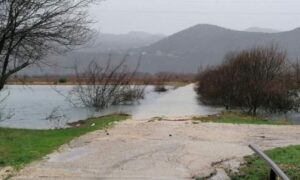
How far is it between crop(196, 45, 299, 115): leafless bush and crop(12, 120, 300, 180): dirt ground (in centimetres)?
1971

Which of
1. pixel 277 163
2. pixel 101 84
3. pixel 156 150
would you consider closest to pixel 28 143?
pixel 156 150

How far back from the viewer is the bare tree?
2012 centimetres

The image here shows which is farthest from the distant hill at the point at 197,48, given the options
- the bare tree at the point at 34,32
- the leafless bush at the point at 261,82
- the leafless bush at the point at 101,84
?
the bare tree at the point at 34,32

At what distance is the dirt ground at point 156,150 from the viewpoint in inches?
485

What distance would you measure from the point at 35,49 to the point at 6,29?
1.39m

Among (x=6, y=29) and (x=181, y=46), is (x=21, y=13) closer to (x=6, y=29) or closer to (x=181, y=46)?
(x=6, y=29)

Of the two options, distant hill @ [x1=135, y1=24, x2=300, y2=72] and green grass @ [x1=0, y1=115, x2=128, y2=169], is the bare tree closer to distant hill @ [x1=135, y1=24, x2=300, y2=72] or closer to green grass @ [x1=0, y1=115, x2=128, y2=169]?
green grass @ [x1=0, y1=115, x2=128, y2=169]

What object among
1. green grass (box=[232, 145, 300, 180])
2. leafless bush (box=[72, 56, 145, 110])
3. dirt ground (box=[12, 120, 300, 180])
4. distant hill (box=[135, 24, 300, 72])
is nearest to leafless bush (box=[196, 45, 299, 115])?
leafless bush (box=[72, 56, 145, 110])

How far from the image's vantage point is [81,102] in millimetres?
42844

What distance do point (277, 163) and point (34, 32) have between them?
1079cm

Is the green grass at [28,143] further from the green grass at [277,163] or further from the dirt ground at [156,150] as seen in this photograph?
the green grass at [277,163]

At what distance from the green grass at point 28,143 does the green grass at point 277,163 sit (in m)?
4.56

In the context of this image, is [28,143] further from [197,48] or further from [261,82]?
[197,48]

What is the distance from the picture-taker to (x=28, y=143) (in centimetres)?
1672
